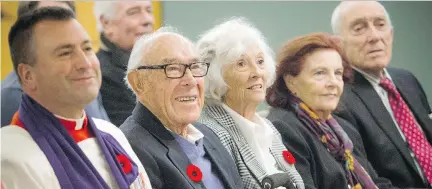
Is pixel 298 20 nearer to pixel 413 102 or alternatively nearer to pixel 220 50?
pixel 413 102

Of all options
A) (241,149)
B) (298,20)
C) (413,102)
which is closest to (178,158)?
(241,149)

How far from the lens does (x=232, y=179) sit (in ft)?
8.73

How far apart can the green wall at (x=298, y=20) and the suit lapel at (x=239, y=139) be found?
55.6 inches

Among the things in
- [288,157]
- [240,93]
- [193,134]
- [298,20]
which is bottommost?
[288,157]

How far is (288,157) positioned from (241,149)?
0.76 ft

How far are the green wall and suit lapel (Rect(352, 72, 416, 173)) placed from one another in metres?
0.87

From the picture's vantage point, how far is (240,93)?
2.94 metres

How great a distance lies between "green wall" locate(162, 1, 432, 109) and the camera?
179 inches

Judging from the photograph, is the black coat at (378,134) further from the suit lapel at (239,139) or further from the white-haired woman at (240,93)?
the suit lapel at (239,139)

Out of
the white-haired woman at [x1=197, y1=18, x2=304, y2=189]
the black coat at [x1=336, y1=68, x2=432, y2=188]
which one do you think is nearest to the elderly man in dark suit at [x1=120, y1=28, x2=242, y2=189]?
the white-haired woman at [x1=197, y1=18, x2=304, y2=189]

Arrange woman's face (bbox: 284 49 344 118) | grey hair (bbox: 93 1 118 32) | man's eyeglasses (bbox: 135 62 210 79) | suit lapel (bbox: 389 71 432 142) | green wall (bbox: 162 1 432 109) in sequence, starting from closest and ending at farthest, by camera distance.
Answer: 1. man's eyeglasses (bbox: 135 62 210 79)
2. woman's face (bbox: 284 49 344 118)
3. grey hair (bbox: 93 1 118 32)
4. suit lapel (bbox: 389 71 432 142)
5. green wall (bbox: 162 1 432 109)

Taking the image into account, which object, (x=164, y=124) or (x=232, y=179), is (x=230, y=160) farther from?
(x=164, y=124)

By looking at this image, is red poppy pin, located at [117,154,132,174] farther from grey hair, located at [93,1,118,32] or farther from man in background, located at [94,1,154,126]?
grey hair, located at [93,1,118,32]

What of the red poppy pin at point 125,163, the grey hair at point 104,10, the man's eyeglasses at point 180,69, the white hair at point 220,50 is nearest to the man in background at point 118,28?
the grey hair at point 104,10
